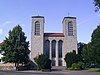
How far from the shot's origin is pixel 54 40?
124000mm

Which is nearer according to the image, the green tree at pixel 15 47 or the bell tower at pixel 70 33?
the green tree at pixel 15 47

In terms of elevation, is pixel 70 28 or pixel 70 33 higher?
pixel 70 28

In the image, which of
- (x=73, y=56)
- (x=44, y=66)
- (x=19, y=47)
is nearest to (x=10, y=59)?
(x=19, y=47)

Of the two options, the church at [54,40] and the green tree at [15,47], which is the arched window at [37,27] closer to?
the church at [54,40]

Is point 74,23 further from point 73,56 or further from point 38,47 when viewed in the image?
point 73,56

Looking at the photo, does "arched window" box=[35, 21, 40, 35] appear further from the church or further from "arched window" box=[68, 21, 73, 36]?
"arched window" box=[68, 21, 73, 36]

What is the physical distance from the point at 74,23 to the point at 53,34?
11098 mm

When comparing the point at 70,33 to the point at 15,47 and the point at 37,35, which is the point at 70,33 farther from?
the point at 15,47

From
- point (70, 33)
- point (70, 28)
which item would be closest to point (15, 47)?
point (70, 33)

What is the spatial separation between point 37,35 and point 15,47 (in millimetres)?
44092

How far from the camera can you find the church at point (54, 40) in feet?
398

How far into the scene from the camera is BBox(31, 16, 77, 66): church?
398 feet

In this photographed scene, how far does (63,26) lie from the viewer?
419 ft

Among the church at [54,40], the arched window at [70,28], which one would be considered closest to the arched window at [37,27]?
the church at [54,40]
